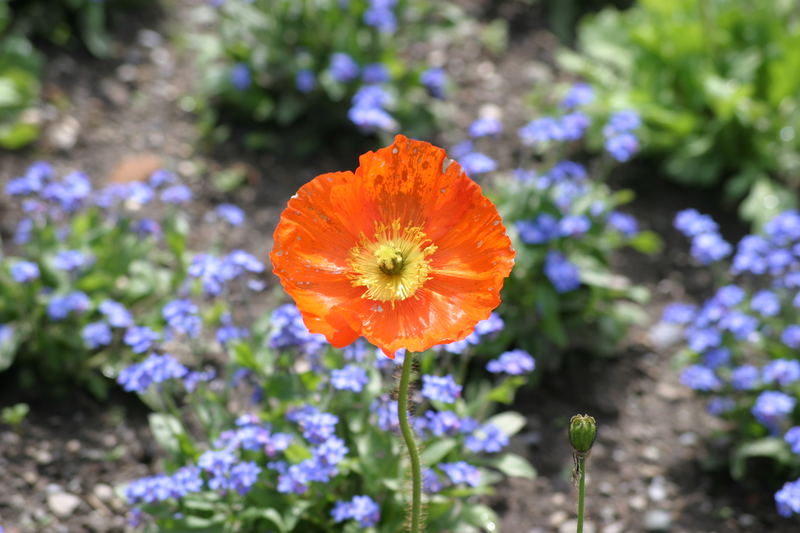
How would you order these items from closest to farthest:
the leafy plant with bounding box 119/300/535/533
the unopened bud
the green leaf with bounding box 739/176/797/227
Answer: the unopened bud → the leafy plant with bounding box 119/300/535/533 → the green leaf with bounding box 739/176/797/227

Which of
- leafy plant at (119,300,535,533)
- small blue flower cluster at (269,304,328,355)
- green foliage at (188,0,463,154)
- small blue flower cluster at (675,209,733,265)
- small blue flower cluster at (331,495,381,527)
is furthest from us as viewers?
green foliage at (188,0,463,154)

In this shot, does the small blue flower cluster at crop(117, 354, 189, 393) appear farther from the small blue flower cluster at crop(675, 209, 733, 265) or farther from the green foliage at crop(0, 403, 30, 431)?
the small blue flower cluster at crop(675, 209, 733, 265)

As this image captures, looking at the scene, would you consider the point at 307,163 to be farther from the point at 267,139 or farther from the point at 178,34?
the point at 178,34

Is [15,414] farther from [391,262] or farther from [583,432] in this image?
[583,432]

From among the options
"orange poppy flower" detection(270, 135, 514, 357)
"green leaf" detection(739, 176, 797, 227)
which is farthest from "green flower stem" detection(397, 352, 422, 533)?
"green leaf" detection(739, 176, 797, 227)

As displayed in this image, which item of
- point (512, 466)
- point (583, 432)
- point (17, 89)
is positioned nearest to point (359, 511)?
point (512, 466)

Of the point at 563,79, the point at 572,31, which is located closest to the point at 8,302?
the point at 563,79

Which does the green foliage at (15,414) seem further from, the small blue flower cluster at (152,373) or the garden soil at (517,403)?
the small blue flower cluster at (152,373)
